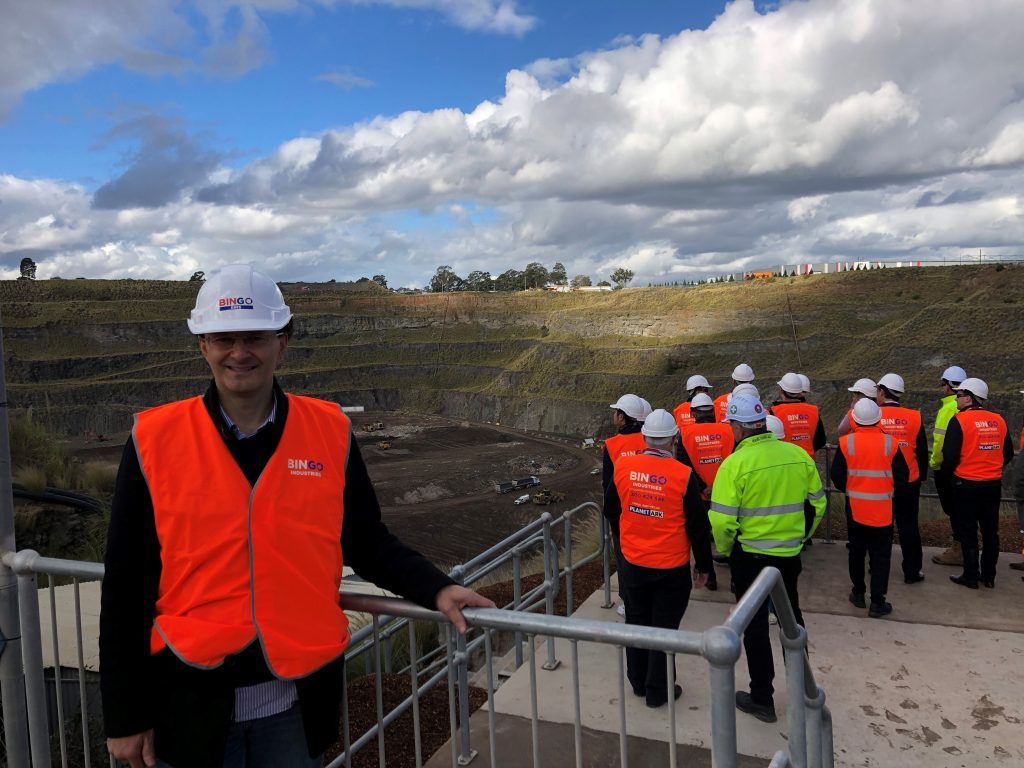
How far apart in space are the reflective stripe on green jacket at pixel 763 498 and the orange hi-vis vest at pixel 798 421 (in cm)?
300

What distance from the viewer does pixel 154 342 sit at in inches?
2751

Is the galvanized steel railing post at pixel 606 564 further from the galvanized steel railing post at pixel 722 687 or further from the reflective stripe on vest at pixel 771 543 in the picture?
the galvanized steel railing post at pixel 722 687

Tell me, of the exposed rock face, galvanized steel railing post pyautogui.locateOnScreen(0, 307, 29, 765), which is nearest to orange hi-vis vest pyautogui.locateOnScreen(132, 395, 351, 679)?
galvanized steel railing post pyautogui.locateOnScreen(0, 307, 29, 765)

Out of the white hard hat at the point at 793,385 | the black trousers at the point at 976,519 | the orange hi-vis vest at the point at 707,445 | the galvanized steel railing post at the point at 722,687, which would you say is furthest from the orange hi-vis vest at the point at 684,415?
the galvanized steel railing post at the point at 722,687

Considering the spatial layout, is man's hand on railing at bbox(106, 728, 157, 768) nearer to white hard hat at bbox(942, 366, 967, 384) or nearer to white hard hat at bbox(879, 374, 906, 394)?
white hard hat at bbox(879, 374, 906, 394)

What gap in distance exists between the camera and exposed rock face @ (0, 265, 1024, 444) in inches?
1710

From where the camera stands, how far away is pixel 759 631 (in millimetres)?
5070

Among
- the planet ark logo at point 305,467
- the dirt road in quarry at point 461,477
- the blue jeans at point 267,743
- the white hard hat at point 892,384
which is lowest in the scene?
the dirt road in quarry at point 461,477

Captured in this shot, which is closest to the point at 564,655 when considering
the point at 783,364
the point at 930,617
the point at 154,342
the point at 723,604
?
the point at 723,604

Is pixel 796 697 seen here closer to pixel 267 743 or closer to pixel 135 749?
pixel 267 743

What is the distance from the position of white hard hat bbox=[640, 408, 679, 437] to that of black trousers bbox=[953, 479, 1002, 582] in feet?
13.6

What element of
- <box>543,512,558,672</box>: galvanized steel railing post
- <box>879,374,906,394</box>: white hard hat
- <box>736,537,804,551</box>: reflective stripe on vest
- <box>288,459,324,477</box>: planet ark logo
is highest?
<box>288,459,324,477</box>: planet ark logo

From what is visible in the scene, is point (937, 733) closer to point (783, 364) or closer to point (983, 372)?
point (983, 372)

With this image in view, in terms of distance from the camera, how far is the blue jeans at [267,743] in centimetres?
201
